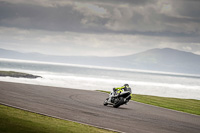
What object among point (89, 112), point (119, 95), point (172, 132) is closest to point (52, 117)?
point (89, 112)

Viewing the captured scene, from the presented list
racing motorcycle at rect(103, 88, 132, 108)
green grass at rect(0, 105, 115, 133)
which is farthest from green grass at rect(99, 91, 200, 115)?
green grass at rect(0, 105, 115, 133)

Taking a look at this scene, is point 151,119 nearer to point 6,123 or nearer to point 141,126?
point 141,126

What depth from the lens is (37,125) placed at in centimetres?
1245

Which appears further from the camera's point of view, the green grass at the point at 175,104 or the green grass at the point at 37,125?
the green grass at the point at 175,104

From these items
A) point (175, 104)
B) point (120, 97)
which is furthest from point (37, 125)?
point (175, 104)

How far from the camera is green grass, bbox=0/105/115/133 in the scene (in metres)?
11.2

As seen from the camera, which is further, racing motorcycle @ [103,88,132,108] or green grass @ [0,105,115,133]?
racing motorcycle @ [103,88,132,108]

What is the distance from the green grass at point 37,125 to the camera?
11188mm

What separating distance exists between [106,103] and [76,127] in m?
8.96

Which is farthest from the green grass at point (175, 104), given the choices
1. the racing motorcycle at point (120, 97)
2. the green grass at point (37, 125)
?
the green grass at point (37, 125)

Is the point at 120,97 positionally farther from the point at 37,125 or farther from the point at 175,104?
the point at 175,104

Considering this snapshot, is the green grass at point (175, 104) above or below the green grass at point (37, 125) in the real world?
above

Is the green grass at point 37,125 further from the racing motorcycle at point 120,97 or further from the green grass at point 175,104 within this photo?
the green grass at point 175,104

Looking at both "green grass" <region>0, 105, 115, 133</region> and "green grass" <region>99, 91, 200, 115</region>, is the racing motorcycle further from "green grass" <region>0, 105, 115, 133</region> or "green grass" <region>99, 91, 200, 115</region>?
"green grass" <region>0, 105, 115, 133</region>
